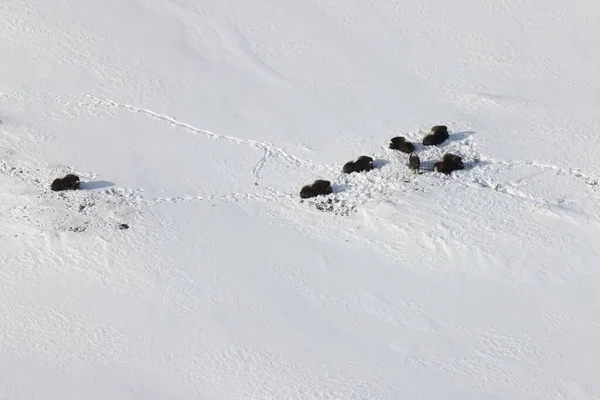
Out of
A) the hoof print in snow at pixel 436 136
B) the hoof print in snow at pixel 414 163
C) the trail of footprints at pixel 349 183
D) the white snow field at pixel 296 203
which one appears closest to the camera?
the white snow field at pixel 296 203

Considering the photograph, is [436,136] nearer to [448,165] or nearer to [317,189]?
[448,165]

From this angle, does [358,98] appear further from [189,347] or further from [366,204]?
[189,347]

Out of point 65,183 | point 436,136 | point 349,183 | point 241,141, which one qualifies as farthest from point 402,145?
point 65,183

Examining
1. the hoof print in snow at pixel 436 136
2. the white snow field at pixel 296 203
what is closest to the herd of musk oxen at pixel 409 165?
the hoof print in snow at pixel 436 136

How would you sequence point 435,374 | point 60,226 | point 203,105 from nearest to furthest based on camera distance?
point 435,374 < point 60,226 < point 203,105

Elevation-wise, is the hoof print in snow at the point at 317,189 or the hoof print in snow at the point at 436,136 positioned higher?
the hoof print in snow at the point at 436,136

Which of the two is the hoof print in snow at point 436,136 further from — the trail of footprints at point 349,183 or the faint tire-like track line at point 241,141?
the faint tire-like track line at point 241,141

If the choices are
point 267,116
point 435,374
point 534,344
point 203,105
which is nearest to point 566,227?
point 534,344
